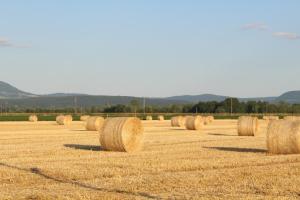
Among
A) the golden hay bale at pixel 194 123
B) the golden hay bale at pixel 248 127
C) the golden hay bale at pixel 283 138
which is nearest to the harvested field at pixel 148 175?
the golden hay bale at pixel 283 138

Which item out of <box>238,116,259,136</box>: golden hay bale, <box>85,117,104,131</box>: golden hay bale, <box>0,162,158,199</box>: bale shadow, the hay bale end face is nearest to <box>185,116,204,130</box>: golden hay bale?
<box>85,117,104,131</box>: golden hay bale

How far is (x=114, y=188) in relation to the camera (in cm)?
1227

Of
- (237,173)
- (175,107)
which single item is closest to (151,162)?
(237,173)

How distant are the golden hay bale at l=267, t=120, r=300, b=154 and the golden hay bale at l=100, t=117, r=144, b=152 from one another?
4657mm

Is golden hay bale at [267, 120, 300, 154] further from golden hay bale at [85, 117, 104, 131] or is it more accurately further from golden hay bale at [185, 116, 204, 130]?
golden hay bale at [185, 116, 204, 130]

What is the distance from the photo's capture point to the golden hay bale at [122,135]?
828 inches

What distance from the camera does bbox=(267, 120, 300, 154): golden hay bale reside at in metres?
20.0

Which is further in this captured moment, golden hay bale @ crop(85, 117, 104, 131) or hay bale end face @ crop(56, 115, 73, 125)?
hay bale end face @ crop(56, 115, 73, 125)

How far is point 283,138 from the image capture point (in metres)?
20.2

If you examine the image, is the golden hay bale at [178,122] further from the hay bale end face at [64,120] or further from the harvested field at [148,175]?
the harvested field at [148,175]

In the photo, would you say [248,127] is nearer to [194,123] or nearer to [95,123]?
[194,123]

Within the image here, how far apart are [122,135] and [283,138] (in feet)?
18.1

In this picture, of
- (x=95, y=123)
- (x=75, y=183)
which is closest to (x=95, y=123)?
(x=95, y=123)

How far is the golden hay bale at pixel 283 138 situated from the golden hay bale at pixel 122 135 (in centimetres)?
466
